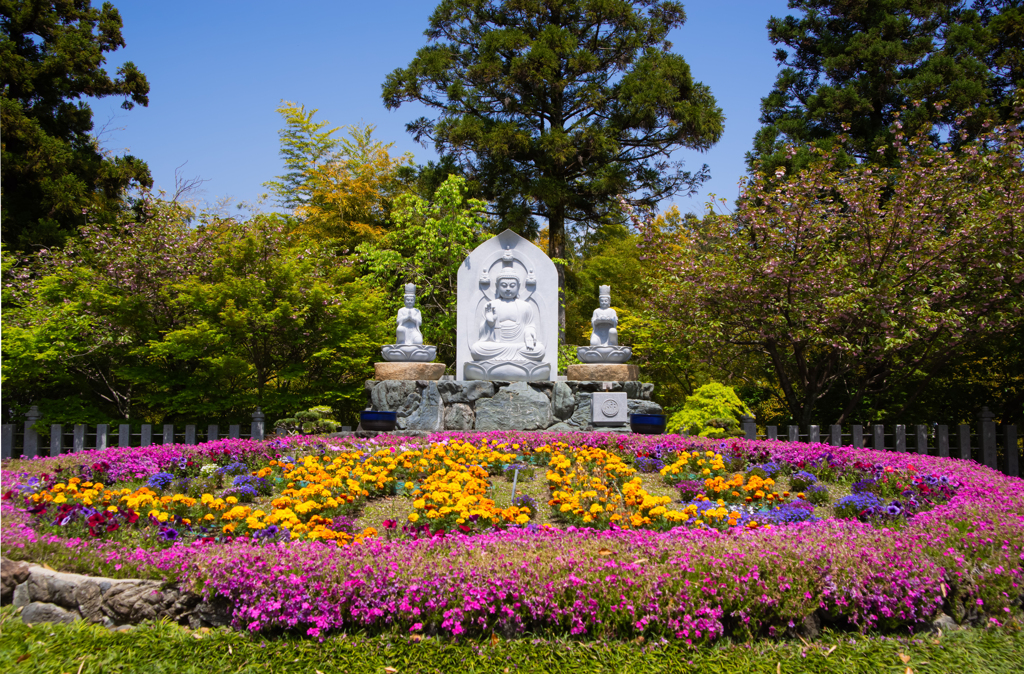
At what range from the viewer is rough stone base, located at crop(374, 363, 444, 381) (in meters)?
10.0

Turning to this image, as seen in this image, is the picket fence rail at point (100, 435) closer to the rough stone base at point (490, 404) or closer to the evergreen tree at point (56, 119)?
the rough stone base at point (490, 404)

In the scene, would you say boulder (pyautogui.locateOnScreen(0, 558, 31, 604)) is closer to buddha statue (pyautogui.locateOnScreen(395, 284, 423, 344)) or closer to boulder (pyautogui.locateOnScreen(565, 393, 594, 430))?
buddha statue (pyautogui.locateOnScreen(395, 284, 423, 344))

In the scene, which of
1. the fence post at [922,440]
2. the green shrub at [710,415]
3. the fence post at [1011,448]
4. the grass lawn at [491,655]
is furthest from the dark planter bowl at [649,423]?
the grass lawn at [491,655]

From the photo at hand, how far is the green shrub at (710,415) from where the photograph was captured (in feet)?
33.7

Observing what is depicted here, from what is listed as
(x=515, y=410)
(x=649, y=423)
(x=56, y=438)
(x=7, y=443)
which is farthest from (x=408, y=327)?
(x=7, y=443)

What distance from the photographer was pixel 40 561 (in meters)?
3.96

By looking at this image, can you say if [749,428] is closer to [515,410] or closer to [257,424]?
[515,410]

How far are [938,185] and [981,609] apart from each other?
27.2ft

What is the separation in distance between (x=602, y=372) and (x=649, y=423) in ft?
3.28

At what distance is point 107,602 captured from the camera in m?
3.64

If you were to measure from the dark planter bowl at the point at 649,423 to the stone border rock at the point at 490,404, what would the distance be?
0.89 ft

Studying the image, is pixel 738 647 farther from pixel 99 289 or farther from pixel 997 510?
pixel 99 289

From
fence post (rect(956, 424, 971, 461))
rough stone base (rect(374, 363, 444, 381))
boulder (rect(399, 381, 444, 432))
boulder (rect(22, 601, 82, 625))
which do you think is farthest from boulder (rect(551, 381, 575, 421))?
boulder (rect(22, 601, 82, 625))

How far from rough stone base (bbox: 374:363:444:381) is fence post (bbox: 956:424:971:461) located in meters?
7.69
